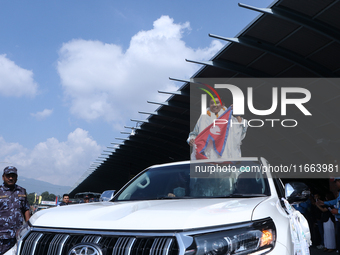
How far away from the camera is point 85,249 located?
2.24 meters

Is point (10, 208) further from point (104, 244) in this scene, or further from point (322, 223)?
point (322, 223)

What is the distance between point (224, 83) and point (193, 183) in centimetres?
1741

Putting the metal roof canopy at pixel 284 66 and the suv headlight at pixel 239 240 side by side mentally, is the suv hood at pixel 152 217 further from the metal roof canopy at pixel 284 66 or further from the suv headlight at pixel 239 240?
the metal roof canopy at pixel 284 66

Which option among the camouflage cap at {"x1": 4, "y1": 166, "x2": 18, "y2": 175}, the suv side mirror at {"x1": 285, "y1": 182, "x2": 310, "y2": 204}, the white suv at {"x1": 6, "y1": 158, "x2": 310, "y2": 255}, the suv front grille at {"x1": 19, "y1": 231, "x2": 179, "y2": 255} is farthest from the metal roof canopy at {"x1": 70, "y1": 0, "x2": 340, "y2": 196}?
the suv front grille at {"x1": 19, "y1": 231, "x2": 179, "y2": 255}

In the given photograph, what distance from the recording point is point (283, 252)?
245cm

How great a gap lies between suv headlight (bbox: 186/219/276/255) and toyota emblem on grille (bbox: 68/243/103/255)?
0.55 m

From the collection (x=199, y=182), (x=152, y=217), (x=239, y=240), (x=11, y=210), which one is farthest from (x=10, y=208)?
(x=239, y=240)

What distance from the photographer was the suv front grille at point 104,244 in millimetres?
2143

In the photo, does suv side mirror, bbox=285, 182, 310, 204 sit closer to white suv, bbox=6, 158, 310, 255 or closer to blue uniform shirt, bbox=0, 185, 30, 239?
white suv, bbox=6, 158, 310, 255

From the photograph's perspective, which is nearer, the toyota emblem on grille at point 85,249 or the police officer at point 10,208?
the toyota emblem on grille at point 85,249

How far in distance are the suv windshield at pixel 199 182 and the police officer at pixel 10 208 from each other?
2220 mm

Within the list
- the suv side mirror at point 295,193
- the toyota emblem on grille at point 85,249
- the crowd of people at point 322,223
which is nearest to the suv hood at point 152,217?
the toyota emblem on grille at point 85,249

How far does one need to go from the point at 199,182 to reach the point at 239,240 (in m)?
1.64

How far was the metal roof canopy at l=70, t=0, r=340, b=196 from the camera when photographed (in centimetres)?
1360
